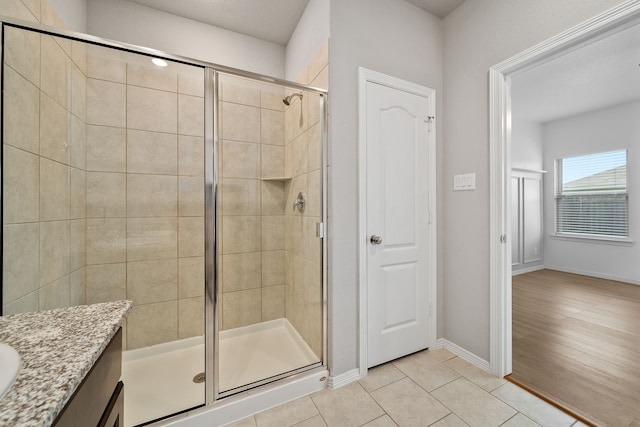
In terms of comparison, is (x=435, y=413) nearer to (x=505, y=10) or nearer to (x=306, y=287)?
(x=306, y=287)

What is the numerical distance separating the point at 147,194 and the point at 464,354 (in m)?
2.64

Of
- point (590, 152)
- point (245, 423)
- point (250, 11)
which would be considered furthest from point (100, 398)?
point (590, 152)

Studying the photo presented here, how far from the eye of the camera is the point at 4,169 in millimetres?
1124

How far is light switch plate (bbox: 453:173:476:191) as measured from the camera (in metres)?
1.92

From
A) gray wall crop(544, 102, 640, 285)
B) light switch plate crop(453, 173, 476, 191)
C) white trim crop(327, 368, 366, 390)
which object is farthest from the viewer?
gray wall crop(544, 102, 640, 285)

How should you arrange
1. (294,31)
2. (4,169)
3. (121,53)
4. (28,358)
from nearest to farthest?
(28,358) → (4,169) → (121,53) → (294,31)

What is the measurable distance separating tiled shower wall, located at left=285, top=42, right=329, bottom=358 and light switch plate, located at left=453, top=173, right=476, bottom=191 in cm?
114

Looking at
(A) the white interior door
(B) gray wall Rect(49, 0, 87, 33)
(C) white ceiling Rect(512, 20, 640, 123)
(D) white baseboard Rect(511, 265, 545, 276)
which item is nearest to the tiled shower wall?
(A) the white interior door

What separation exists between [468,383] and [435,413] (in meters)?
0.41

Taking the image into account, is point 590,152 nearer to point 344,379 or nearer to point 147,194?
point 344,379

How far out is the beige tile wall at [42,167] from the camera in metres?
1.16

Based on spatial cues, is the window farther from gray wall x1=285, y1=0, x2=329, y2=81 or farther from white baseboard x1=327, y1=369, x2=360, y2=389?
gray wall x1=285, y1=0, x2=329, y2=81

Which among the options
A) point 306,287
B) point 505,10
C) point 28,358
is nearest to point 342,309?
point 306,287

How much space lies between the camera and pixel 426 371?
6.02 ft
